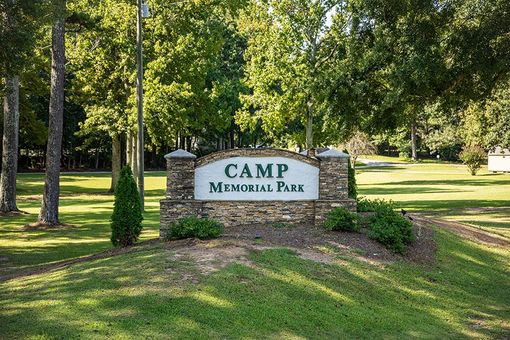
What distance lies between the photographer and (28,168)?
58.1 m

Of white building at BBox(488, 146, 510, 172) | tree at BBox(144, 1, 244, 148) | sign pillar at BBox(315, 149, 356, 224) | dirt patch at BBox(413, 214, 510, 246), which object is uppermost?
tree at BBox(144, 1, 244, 148)

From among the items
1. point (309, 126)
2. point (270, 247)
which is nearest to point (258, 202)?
point (270, 247)

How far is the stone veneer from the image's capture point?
1245cm

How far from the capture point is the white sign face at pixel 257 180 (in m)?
12.6

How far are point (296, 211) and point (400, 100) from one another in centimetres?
592

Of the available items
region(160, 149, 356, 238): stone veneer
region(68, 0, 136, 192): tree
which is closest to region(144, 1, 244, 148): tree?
region(68, 0, 136, 192): tree

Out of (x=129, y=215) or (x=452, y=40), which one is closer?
(x=129, y=215)

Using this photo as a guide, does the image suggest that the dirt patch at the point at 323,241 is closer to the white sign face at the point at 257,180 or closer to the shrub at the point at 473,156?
the white sign face at the point at 257,180

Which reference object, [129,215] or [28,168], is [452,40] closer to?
[129,215]

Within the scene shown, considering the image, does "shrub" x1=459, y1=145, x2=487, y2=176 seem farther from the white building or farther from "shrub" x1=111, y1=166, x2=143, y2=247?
"shrub" x1=111, y1=166, x2=143, y2=247

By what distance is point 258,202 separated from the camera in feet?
41.8

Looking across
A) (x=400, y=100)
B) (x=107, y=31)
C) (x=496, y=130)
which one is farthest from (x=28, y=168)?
(x=400, y=100)

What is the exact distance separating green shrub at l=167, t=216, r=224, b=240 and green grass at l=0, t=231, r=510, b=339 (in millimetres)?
758

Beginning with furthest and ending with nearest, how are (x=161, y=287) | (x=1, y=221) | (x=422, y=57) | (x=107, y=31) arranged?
(x=107, y=31) < (x=1, y=221) < (x=422, y=57) < (x=161, y=287)
